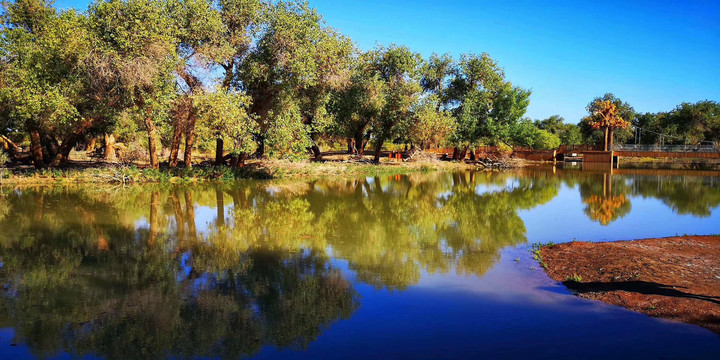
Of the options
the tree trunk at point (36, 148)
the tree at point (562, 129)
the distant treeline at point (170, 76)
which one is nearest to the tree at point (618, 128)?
the tree at point (562, 129)

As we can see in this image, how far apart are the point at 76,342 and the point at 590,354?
21.2ft

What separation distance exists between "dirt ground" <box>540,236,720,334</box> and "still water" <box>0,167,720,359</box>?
41cm

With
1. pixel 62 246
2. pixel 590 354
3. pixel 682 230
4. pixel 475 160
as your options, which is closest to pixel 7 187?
pixel 62 246

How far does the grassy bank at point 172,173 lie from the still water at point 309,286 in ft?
26.3

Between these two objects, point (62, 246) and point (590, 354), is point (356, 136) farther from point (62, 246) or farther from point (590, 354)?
point (590, 354)

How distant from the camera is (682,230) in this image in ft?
43.3

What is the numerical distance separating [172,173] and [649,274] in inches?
968

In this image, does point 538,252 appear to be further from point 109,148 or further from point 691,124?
point 691,124

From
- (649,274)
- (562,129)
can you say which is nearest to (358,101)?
(649,274)

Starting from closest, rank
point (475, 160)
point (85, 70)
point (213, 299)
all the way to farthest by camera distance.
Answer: point (213, 299)
point (85, 70)
point (475, 160)

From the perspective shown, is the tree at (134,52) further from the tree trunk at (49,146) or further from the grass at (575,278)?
the grass at (575,278)

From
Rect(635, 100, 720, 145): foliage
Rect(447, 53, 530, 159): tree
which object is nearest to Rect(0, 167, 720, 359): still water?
Rect(447, 53, 530, 159): tree

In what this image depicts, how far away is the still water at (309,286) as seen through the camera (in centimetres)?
575

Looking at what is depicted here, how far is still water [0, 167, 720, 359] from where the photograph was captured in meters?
5.75
